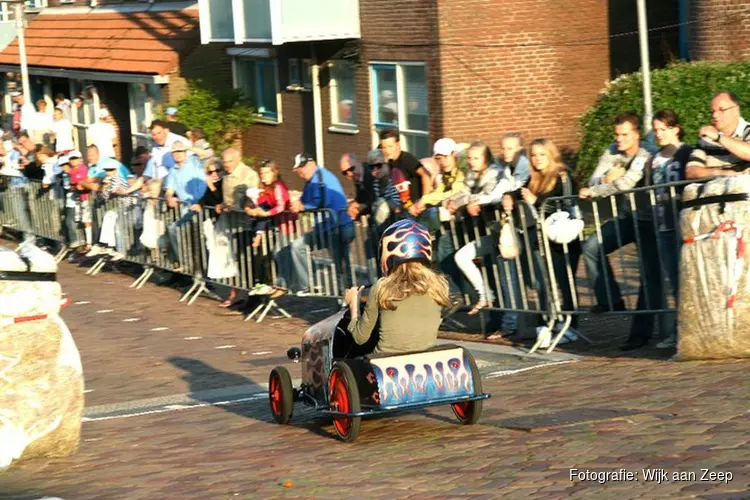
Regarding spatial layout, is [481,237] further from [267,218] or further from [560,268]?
[267,218]

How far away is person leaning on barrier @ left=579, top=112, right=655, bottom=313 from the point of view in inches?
458

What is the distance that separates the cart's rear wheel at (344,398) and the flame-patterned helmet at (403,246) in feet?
2.29

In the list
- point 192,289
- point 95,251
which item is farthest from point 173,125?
point 192,289

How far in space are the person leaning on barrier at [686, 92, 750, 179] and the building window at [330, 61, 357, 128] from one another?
1646 cm

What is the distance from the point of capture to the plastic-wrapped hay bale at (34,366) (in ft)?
29.5

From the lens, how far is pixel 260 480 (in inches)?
316

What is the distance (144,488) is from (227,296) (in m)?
9.59

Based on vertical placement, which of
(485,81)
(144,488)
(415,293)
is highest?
(485,81)

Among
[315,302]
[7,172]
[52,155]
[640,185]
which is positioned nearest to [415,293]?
[640,185]

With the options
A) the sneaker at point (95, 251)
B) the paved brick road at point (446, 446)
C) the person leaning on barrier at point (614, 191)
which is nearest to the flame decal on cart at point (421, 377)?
the paved brick road at point (446, 446)

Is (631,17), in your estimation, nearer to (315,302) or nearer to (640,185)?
(315,302)

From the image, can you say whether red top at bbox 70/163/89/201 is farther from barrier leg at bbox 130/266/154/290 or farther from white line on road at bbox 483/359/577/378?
white line on road at bbox 483/359/577/378

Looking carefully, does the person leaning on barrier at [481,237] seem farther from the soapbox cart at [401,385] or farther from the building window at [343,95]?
the building window at [343,95]

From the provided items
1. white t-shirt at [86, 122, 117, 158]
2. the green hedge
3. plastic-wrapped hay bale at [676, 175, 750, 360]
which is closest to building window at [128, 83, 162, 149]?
white t-shirt at [86, 122, 117, 158]
